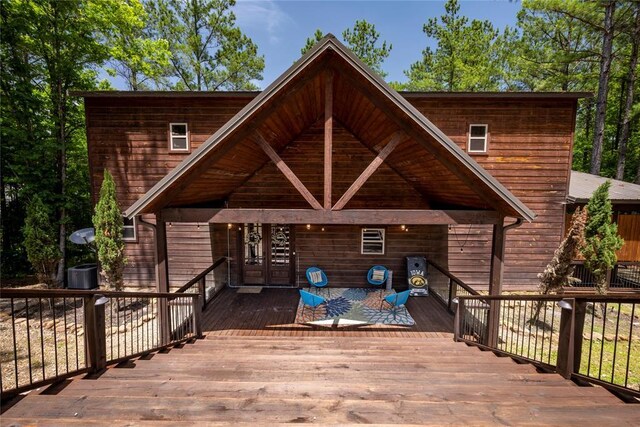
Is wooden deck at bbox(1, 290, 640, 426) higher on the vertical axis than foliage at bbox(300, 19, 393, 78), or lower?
lower

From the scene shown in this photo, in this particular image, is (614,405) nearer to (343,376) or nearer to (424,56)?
(343,376)

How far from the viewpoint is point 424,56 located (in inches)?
697

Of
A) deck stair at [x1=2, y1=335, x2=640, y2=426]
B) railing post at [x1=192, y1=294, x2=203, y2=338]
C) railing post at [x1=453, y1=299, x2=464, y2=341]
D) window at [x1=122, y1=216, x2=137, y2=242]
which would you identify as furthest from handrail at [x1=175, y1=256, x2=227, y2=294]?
railing post at [x1=453, y1=299, x2=464, y2=341]

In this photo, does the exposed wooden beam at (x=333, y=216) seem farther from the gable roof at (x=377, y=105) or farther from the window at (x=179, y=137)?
the window at (x=179, y=137)

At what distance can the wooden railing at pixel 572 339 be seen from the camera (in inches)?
124

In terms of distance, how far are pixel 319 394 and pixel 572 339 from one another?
3.11m

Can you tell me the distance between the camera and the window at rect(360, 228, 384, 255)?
29.7 feet

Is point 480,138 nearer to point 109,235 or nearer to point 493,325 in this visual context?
point 493,325

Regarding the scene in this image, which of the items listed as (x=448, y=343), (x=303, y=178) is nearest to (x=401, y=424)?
(x=448, y=343)

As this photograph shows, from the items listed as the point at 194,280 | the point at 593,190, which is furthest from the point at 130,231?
the point at 593,190

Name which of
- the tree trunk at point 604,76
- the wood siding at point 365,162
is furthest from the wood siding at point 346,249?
the tree trunk at point 604,76

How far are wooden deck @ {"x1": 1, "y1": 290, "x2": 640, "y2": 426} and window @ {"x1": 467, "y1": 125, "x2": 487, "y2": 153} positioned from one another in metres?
6.95

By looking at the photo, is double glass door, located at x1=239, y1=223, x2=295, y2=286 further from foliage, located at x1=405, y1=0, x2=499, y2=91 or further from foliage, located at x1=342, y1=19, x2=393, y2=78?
foliage, located at x1=342, y1=19, x2=393, y2=78

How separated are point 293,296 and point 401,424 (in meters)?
6.20
